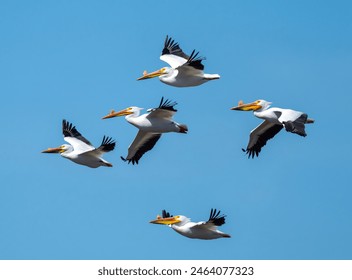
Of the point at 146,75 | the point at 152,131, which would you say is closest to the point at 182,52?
the point at 146,75

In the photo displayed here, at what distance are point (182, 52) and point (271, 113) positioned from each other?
12.1 feet

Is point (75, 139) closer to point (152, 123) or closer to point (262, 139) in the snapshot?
point (152, 123)

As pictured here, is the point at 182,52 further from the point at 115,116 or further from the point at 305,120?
the point at 305,120

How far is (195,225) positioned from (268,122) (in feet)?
11.5

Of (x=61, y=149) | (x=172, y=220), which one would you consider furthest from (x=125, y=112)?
(x=172, y=220)

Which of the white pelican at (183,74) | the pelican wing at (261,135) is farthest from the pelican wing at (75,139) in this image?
the pelican wing at (261,135)

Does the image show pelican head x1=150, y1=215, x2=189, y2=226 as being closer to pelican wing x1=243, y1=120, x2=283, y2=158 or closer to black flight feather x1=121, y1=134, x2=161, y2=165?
black flight feather x1=121, y1=134, x2=161, y2=165

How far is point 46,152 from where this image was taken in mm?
28188

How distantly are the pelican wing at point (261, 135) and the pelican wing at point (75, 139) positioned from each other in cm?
347

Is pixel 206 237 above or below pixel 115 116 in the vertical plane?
below

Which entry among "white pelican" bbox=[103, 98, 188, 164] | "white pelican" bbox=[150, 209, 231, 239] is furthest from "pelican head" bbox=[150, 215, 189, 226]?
"white pelican" bbox=[103, 98, 188, 164]

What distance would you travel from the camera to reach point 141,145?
27.6 metres

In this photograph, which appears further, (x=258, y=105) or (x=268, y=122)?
(x=268, y=122)

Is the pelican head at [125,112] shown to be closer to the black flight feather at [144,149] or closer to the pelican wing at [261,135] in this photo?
the black flight feather at [144,149]
